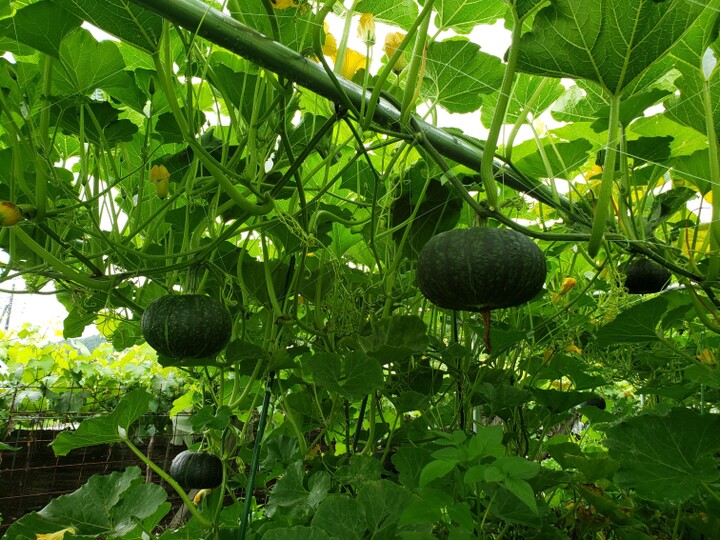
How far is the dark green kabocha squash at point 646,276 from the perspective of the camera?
125cm

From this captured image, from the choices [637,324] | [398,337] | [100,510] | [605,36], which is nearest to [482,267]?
[605,36]

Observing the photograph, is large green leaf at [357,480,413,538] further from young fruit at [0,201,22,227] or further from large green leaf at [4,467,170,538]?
young fruit at [0,201,22,227]

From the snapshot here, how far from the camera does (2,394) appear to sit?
9.97 ft

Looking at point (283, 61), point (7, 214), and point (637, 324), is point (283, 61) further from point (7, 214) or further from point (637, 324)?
point (637, 324)

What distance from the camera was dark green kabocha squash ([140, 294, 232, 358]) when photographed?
95 cm

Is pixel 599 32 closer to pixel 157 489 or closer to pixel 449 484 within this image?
pixel 449 484

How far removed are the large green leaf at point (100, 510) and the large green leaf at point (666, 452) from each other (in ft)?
2.80

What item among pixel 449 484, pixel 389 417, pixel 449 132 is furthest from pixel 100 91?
pixel 389 417

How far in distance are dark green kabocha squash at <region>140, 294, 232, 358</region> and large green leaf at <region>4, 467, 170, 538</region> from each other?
1.06 feet

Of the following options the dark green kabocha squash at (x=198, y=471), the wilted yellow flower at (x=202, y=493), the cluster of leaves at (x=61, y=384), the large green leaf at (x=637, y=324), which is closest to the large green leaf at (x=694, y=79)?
the large green leaf at (x=637, y=324)

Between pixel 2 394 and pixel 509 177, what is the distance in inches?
121

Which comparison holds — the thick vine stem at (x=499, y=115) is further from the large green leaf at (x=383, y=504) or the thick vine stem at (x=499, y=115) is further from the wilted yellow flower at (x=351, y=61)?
the large green leaf at (x=383, y=504)

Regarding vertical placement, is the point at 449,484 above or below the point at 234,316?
below

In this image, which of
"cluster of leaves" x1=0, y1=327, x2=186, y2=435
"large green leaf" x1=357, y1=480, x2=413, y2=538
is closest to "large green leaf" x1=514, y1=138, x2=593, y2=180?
"large green leaf" x1=357, y1=480, x2=413, y2=538
